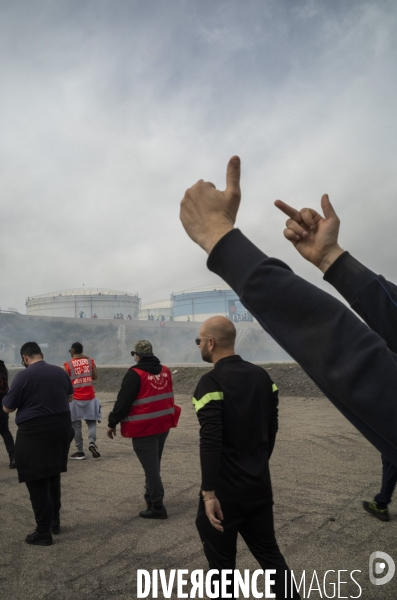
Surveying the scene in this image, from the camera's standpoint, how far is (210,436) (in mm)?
3072

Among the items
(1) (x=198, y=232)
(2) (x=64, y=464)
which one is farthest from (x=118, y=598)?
(1) (x=198, y=232)

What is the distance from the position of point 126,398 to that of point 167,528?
148 cm

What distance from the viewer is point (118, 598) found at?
3.61m

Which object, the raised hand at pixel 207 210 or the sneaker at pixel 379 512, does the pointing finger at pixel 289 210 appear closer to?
the raised hand at pixel 207 210

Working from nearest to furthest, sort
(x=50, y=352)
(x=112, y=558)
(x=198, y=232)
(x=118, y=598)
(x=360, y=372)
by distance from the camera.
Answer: (x=360, y=372) → (x=198, y=232) → (x=118, y=598) → (x=112, y=558) → (x=50, y=352)

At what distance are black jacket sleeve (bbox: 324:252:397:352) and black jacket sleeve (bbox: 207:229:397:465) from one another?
310 millimetres

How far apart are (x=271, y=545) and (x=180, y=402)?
13445mm

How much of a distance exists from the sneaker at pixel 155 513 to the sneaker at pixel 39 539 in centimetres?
110

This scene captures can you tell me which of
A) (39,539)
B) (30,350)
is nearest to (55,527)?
(39,539)

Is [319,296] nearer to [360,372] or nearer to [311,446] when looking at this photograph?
[360,372]

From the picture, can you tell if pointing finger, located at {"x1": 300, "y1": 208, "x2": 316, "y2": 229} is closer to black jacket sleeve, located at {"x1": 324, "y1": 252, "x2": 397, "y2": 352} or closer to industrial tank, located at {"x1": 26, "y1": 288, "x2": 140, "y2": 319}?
black jacket sleeve, located at {"x1": 324, "y1": 252, "x2": 397, "y2": 352}

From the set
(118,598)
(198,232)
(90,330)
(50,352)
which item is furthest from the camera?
(90,330)

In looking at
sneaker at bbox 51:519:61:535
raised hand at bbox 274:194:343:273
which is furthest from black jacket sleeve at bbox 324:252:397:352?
sneaker at bbox 51:519:61:535

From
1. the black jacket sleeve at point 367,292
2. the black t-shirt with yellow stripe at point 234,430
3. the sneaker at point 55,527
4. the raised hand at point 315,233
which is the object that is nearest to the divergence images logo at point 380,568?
the black t-shirt with yellow stripe at point 234,430
